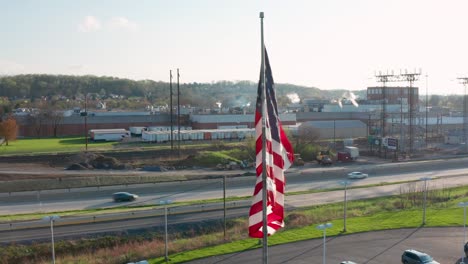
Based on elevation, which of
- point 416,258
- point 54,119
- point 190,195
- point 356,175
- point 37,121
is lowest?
point 190,195

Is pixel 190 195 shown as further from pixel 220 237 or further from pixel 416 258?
pixel 416 258

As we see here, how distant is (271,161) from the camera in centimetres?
877

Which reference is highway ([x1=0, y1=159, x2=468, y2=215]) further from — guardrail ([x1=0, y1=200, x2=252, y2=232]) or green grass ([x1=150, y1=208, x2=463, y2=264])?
green grass ([x1=150, y1=208, x2=463, y2=264])

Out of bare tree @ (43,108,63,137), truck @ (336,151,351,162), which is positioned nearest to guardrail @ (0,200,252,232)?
truck @ (336,151,351,162)

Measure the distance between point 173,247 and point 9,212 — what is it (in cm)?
1333

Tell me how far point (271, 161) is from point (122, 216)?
1898cm

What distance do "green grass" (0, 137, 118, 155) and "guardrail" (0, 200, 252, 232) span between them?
2896 cm

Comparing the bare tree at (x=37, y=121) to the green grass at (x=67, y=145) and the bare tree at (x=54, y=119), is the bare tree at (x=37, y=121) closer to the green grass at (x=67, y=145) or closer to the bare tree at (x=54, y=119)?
the bare tree at (x=54, y=119)

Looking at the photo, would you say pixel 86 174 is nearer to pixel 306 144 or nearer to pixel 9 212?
pixel 9 212

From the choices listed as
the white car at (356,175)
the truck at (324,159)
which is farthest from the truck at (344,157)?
the white car at (356,175)

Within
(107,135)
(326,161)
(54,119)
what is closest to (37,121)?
(54,119)

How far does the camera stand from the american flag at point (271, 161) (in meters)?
8.41

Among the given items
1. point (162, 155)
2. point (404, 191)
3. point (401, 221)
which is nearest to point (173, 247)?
point (401, 221)

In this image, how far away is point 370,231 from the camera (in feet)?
71.7
